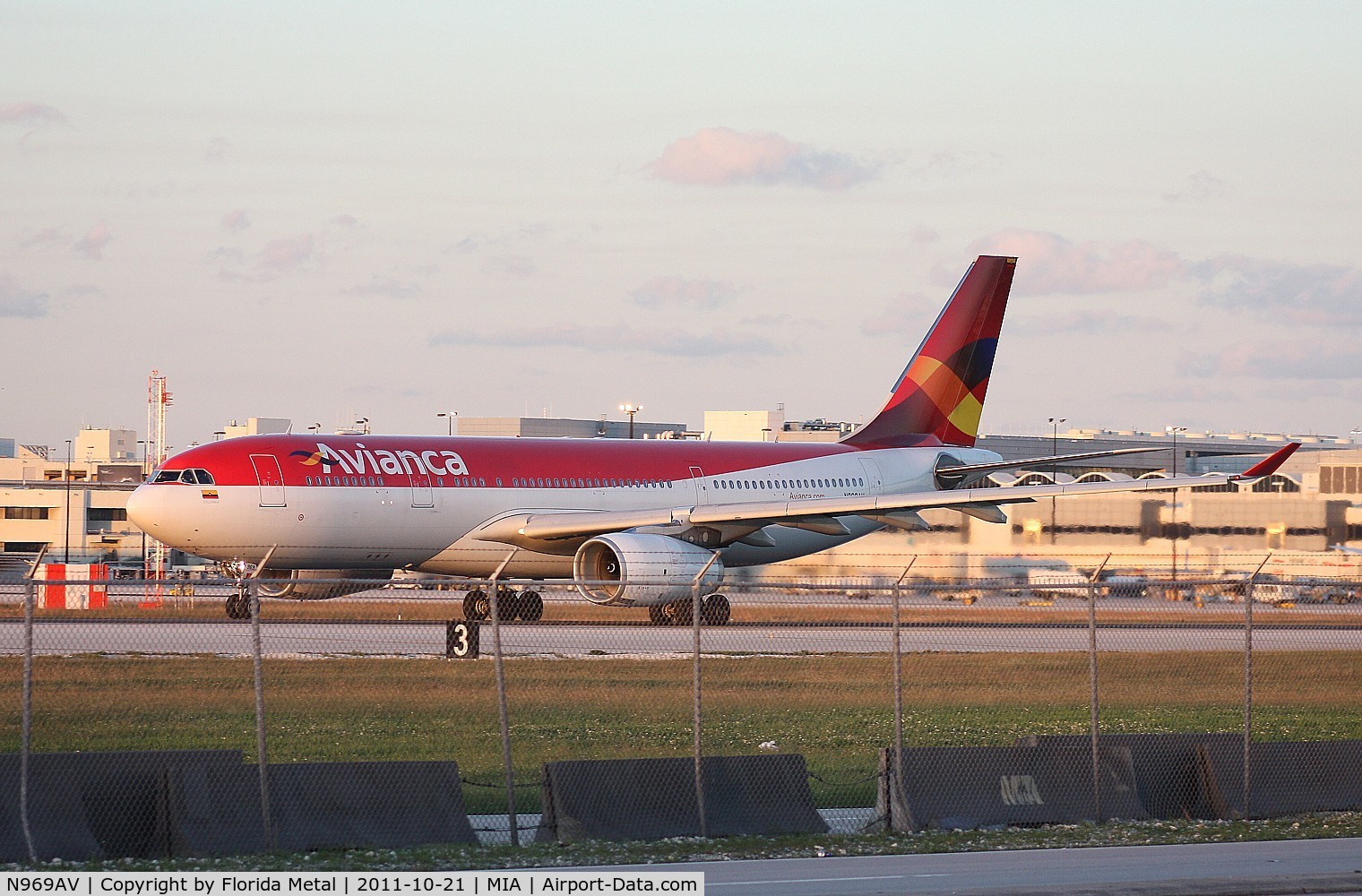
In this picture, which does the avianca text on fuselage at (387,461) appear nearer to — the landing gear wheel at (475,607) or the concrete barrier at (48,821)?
the landing gear wheel at (475,607)

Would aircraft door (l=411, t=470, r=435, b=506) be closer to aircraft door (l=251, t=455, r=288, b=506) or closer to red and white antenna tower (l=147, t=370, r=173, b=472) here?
aircraft door (l=251, t=455, r=288, b=506)

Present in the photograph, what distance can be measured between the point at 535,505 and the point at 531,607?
11.4 feet

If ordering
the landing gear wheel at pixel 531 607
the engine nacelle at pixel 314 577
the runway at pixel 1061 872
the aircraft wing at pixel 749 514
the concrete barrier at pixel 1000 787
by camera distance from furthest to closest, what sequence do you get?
the aircraft wing at pixel 749 514 → the engine nacelle at pixel 314 577 → the landing gear wheel at pixel 531 607 → the concrete barrier at pixel 1000 787 → the runway at pixel 1061 872

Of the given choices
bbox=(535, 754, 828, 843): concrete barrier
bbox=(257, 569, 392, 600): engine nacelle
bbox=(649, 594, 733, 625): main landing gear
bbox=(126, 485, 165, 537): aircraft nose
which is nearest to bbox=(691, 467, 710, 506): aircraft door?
bbox=(649, 594, 733, 625): main landing gear

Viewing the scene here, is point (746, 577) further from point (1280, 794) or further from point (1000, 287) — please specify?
point (1280, 794)

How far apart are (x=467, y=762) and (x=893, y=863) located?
17.5 feet

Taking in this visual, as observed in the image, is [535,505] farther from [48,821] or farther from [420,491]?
[48,821]

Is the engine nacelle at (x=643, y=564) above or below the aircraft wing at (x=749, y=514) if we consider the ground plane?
below

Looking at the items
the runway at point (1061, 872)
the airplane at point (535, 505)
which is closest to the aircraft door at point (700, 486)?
the airplane at point (535, 505)

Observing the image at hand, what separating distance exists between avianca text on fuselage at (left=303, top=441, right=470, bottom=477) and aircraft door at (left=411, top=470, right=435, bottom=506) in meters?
0.09

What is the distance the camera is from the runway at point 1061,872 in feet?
36.0

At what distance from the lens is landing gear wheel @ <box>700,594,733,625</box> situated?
30.0 meters
